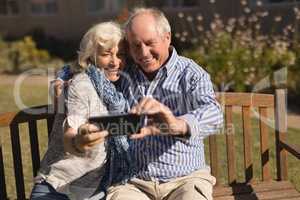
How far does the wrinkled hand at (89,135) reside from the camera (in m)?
2.97

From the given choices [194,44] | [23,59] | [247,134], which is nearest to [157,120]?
[247,134]

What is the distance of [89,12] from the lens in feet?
59.9

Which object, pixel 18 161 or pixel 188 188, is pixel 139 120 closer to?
pixel 188 188

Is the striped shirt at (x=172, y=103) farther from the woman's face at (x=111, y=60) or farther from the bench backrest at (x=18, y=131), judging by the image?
the bench backrest at (x=18, y=131)

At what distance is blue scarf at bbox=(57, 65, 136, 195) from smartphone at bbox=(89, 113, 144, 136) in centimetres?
38

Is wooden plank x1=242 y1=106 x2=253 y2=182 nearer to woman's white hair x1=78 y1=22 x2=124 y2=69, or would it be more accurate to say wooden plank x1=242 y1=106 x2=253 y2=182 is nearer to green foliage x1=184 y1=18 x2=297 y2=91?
woman's white hair x1=78 y1=22 x2=124 y2=69

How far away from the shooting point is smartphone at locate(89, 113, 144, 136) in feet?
9.45

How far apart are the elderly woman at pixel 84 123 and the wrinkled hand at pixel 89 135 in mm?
121

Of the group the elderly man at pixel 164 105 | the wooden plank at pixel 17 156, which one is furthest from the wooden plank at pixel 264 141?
the wooden plank at pixel 17 156

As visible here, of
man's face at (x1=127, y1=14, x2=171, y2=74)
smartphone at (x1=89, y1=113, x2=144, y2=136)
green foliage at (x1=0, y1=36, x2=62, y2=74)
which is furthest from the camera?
green foliage at (x1=0, y1=36, x2=62, y2=74)

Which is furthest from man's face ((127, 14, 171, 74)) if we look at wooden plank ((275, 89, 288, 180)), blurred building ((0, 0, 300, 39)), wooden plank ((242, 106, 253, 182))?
blurred building ((0, 0, 300, 39))

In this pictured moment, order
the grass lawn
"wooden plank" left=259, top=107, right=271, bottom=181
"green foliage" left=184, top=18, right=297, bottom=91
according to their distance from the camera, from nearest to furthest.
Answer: "wooden plank" left=259, top=107, right=271, bottom=181, the grass lawn, "green foliage" left=184, top=18, right=297, bottom=91

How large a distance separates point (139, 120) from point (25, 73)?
36.6 ft

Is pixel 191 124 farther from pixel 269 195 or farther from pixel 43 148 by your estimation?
pixel 43 148
